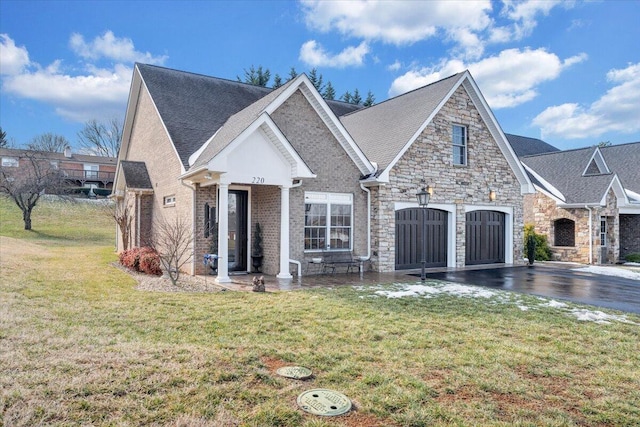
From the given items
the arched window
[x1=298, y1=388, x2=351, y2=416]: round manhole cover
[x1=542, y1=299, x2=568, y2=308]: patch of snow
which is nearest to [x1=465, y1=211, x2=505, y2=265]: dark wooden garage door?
the arched window

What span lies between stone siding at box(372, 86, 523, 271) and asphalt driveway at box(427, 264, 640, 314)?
6.33 feet

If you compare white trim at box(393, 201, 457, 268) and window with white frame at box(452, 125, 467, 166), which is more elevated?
window with white frame at box(452, 125, 467, 166)

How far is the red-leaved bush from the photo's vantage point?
13.0 metres

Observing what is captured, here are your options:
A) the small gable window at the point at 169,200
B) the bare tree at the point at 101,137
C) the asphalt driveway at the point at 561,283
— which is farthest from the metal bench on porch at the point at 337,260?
the bare tree at the point at 101,137

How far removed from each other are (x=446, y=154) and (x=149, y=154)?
39.1 feet

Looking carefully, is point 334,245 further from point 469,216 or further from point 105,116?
point 105,116

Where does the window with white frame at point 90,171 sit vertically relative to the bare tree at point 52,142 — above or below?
below

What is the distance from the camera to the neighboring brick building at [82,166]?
46.0 metres

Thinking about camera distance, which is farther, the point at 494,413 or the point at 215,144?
the point at 215,144

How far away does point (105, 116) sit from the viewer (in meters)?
50.4

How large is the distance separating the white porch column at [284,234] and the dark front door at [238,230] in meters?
1.77

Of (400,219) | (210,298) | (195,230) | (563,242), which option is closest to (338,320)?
(210,298)

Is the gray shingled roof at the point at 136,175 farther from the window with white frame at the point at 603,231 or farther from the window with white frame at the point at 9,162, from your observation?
the window with white frame at the point at 9,162

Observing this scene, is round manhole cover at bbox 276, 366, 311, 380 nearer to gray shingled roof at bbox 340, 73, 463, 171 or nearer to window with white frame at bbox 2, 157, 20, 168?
gray shingled roof at bbox 340, 73, 463, 171
